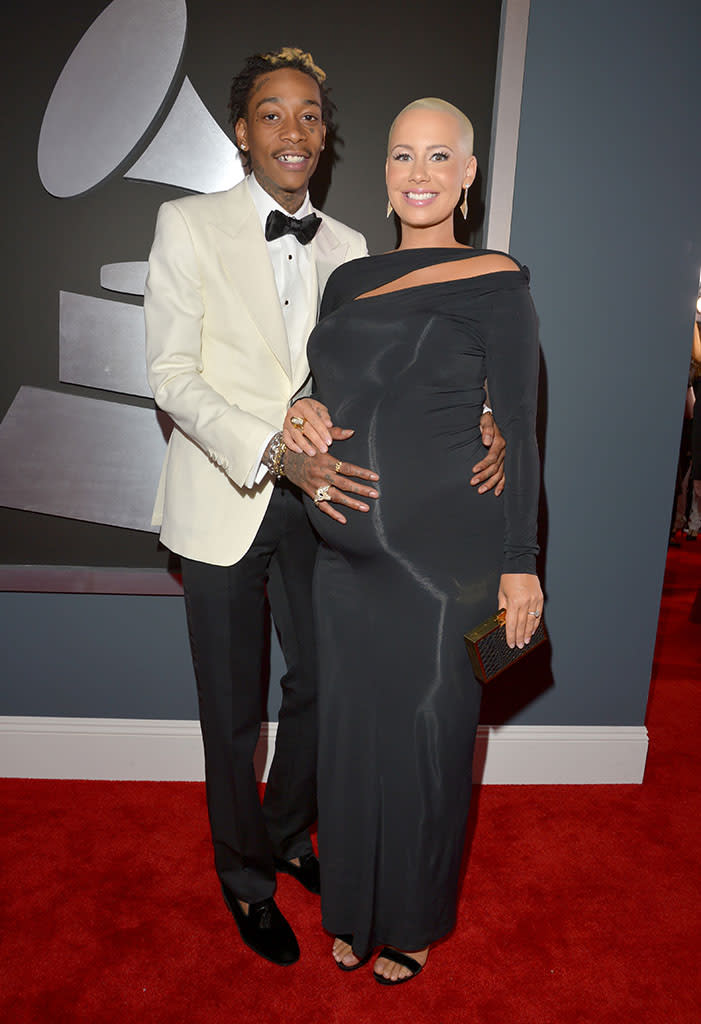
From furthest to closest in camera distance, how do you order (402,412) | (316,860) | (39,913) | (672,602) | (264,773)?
(672,602)
(264,773)
(316,860)
(39,913)
(402,412)

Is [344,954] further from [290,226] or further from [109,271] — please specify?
[109,271]

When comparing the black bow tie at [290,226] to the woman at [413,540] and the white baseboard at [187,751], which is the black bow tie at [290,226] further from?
the white baseboard at [187,751]

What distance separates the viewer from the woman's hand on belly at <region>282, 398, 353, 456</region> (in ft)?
5.23

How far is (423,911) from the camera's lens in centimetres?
177

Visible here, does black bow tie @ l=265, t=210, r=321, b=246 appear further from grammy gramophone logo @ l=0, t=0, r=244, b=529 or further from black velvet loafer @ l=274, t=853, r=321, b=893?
black velvet loafer @ l=274, t=853, r=321, b=893

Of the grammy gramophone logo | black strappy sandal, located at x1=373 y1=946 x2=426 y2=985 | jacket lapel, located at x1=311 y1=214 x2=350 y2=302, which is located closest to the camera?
black strappy sandal, located at x1=373 y1=946 x2=426 y2=985

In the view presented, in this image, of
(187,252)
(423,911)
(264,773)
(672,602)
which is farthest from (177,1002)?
(672,602)

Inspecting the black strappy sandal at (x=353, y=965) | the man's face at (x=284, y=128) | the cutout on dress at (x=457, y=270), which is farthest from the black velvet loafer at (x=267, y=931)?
the man's face at (x=284, y=128)

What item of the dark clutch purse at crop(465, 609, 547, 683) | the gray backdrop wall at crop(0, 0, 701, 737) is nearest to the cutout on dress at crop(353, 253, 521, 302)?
the dark clutch purse at crop(465, 609, 547, 683)

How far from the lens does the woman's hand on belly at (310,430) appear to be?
159cm

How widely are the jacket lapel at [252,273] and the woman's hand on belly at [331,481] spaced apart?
0.31 meters

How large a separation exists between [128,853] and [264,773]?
0.55 metres

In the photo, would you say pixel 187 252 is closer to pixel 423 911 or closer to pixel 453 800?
pixel 453 800

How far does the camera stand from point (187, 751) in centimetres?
263
